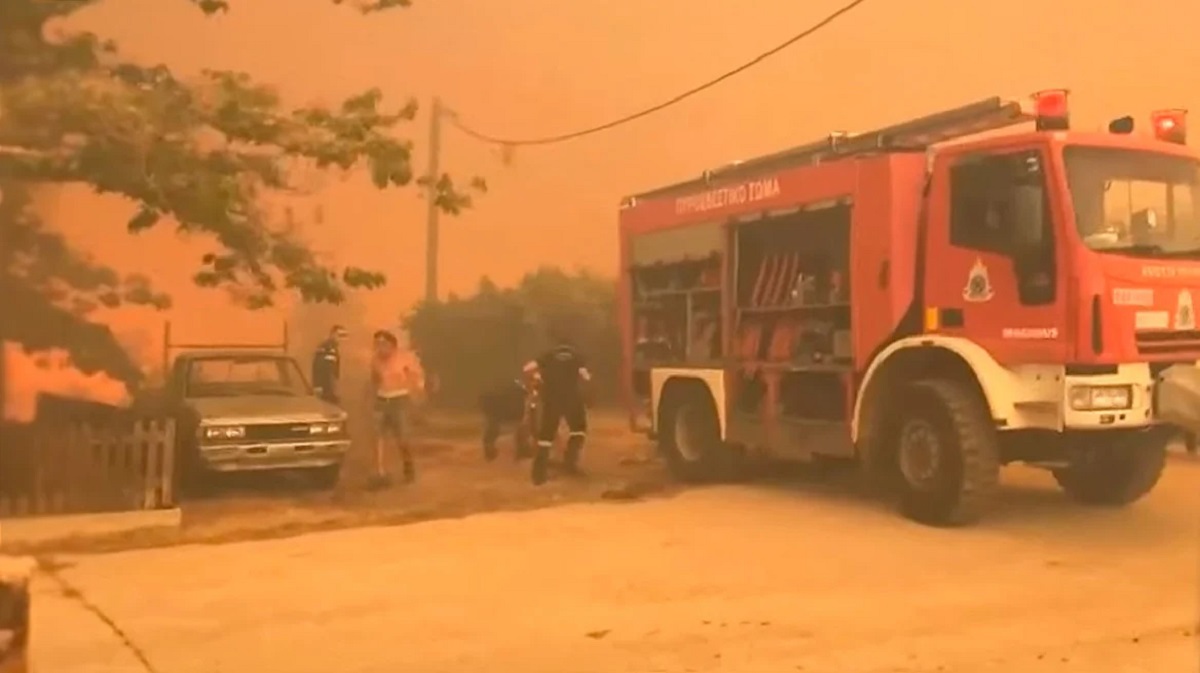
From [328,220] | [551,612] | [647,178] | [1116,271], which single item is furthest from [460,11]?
[1116,271]

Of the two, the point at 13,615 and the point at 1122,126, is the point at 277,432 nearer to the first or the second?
the point at 13,615

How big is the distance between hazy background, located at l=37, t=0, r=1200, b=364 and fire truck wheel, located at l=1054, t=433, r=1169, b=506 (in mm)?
1793

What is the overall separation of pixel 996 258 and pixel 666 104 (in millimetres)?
1880

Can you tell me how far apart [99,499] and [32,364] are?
47.2 inches

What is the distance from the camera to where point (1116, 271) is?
5543 millimetres

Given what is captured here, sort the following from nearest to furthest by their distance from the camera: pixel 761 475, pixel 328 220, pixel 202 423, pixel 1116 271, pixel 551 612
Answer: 1. pixel 551 612
2. pixel 1116 271
3. pixel 328 220
4. pixel 202 423
5. pixel 761 475

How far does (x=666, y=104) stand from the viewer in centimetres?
634

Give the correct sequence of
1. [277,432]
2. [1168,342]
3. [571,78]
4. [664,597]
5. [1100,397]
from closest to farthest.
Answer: [664,597] < [1100,397] < [1168,342] < [571,78] < [277,432]

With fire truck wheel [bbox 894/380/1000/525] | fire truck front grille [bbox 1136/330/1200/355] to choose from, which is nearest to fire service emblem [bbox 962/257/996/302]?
fire truck wheel [bbox 894/380/1000/525]

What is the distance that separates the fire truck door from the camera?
222 inches

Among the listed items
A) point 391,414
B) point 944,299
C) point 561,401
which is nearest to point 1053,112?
point 944,299

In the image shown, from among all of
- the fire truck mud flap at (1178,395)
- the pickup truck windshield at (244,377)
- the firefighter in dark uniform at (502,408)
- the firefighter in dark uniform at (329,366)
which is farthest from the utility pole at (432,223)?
the fire truck mud flap at (1178,395)

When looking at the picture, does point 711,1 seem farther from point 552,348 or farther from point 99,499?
point 99,499

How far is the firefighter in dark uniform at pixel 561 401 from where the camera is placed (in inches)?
266
